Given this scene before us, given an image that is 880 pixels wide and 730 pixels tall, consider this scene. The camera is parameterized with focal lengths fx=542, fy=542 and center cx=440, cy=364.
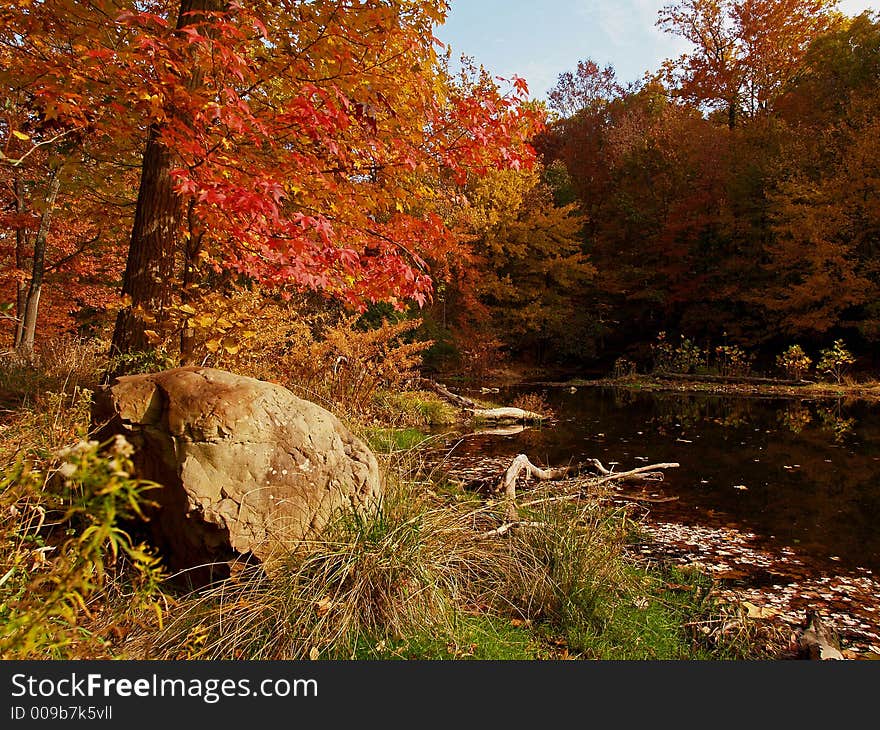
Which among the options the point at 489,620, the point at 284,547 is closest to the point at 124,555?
the point at 284,547

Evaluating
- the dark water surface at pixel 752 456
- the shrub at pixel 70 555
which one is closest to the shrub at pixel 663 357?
the dark water surface at pixel 752 456

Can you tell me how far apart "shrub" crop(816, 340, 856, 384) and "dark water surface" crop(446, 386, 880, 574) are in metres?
3.36

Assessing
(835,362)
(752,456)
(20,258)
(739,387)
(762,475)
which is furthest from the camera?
(739,387)

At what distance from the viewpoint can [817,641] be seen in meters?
2.80

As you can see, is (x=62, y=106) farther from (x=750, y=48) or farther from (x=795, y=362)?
(x=750, y=48)

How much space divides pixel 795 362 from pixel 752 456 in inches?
430

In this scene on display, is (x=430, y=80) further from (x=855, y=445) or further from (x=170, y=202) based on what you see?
(x=855, y=445)

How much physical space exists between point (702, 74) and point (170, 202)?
2929 centimetres

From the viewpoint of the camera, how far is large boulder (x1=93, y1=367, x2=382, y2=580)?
101 inches

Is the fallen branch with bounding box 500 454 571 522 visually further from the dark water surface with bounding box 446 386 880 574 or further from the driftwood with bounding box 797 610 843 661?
the driftwood with bounding box 797 610 843 661

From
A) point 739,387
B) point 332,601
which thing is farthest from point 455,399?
point 332,601

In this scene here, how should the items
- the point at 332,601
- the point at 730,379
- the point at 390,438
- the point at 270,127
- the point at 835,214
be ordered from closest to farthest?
the point at 332,601 < the point at 270,127 < the point at 390,438 < the point at 730,379 < the point at 835,214

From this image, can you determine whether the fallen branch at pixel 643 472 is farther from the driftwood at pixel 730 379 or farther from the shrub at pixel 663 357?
the shrub at pixel 663 357

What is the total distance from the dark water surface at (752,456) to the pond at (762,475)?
0.02 metres
